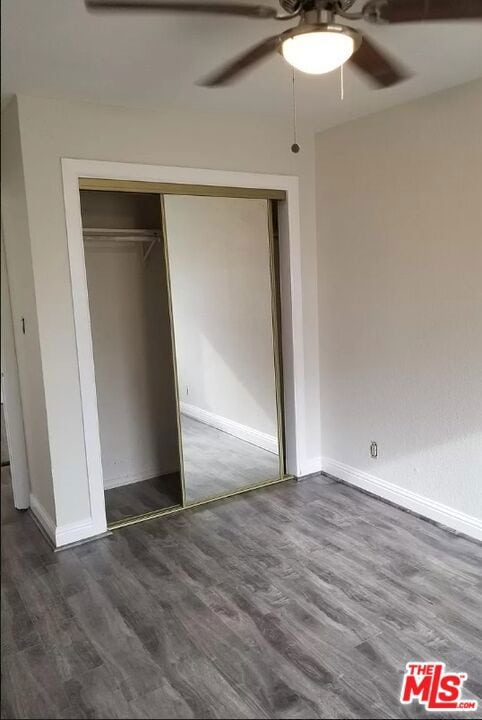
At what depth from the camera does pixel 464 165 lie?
2783 mm

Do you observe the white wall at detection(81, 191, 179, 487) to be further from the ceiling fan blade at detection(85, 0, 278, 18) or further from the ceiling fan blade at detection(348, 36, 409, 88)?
the ceiling fan blade at detection(85, 0, 278, 18)

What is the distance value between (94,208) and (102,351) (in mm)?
940

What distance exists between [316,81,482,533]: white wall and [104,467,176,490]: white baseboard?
128 centimetres

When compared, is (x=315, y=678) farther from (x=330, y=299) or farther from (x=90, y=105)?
(x=90, y=105)

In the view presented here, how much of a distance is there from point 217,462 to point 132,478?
2.10ft

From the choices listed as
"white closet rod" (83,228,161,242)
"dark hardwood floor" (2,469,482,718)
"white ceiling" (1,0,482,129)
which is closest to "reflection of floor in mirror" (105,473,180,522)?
"dark hardwood floor" (2,469,482,718)

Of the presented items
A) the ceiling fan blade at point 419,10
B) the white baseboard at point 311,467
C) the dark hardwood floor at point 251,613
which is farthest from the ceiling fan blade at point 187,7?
the white baseboard at point 311,467

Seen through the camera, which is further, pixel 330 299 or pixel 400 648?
pixel 330 299

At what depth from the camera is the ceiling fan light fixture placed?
1.54m

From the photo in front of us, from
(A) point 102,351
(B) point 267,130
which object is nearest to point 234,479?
(A) point 102,351

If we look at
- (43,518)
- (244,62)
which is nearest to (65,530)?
(43,518)

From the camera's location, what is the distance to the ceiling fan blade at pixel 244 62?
1.73 meters

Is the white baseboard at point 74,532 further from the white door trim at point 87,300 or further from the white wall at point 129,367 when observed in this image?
the white wall at point 129,367

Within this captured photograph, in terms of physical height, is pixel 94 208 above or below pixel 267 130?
below
